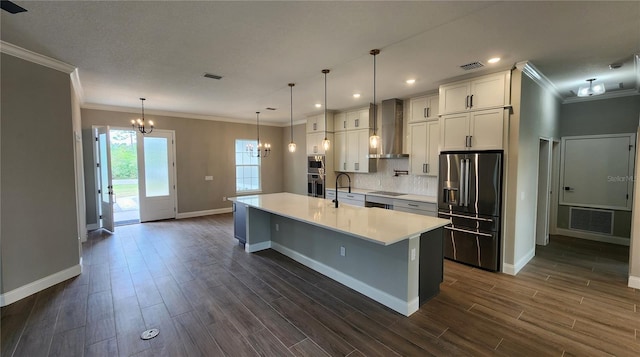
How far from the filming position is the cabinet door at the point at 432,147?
4852mm

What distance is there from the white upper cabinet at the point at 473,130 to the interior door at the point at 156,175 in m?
6.59

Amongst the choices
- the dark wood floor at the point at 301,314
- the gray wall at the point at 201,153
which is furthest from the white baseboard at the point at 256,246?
the gray wall at the point at 201,153

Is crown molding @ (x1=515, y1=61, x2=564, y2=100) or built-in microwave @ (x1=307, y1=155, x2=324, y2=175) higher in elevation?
crown molding @ (x1=515, y1=61, x2=564, y2=100)

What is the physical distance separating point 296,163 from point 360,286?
19.7ft

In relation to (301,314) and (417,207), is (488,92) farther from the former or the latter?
(301,314)

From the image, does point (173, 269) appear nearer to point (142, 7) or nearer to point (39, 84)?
point (39, 84)

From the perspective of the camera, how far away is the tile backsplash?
17.5 feet

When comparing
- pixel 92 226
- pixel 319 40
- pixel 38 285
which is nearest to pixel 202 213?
pixel 92 226

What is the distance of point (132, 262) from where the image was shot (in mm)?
4211

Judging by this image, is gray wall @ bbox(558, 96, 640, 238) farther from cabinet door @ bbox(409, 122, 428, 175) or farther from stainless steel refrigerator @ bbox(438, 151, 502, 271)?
stainless steel refrigerator @ bbox(438, 151, 502, 271)

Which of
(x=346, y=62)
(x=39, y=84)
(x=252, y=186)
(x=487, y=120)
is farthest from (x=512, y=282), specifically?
(x=252, y=186)

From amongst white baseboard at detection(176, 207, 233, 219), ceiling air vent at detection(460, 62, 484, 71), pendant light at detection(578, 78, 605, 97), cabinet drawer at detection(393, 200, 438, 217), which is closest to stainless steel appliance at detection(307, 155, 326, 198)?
cabinet drawer at detection(393, 200, 438, 217)

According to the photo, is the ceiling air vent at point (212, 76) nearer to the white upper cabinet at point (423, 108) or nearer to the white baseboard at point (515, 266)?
the white upper cabinet at point (423, 108)

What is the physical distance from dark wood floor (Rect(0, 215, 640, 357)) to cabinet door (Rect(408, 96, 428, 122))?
2.67m
